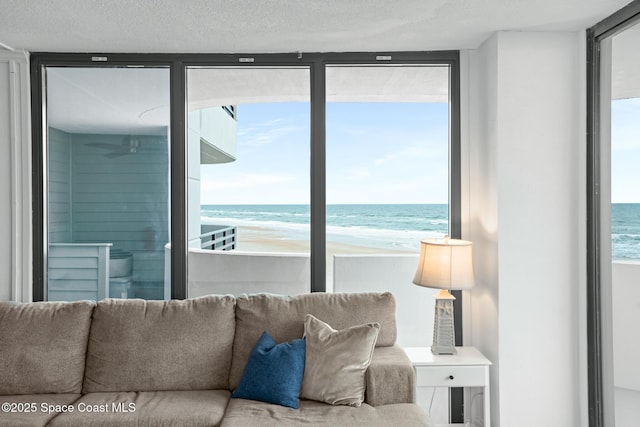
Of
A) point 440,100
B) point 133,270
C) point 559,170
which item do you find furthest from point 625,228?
point 133,270

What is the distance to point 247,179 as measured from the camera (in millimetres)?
3686

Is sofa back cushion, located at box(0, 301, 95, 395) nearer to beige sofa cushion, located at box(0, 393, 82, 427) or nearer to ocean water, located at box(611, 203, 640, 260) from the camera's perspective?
beige sofa cushion, located at box(0, 393, 82, 427)

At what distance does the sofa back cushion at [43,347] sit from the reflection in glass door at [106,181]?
21.1 inches

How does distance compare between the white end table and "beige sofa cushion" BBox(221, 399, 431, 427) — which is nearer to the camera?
"beige sofa cushion" BBox(221, 399, 431, 427)

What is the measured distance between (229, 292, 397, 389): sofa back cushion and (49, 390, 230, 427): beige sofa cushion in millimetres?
288

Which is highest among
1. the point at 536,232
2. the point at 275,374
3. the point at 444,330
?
the point at 536,232

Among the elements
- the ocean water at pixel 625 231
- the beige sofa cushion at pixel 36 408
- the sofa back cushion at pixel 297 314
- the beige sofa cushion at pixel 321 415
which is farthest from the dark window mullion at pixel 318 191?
the ocean water at pixel 625 231

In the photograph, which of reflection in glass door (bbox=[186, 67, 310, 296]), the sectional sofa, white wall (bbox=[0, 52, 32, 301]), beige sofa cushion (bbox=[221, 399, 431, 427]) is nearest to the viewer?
beige sofa cushion (bbox=[221, 399, 431, 427])

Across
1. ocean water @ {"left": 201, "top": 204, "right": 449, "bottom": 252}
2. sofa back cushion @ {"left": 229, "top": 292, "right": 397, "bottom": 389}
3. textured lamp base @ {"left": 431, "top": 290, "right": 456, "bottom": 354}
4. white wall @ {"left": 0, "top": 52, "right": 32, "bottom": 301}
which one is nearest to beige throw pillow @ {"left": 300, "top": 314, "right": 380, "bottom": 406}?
sofa back cushion @ {"left": 229, "top": 292, "right": 397, "bottom": 389}

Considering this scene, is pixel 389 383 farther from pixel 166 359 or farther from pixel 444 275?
pixel 166 359

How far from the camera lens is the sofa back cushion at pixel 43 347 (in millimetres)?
2928

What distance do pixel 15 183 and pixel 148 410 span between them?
76.3 inches

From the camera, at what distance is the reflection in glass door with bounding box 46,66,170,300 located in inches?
143

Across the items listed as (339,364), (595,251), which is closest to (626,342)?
(595,251)
